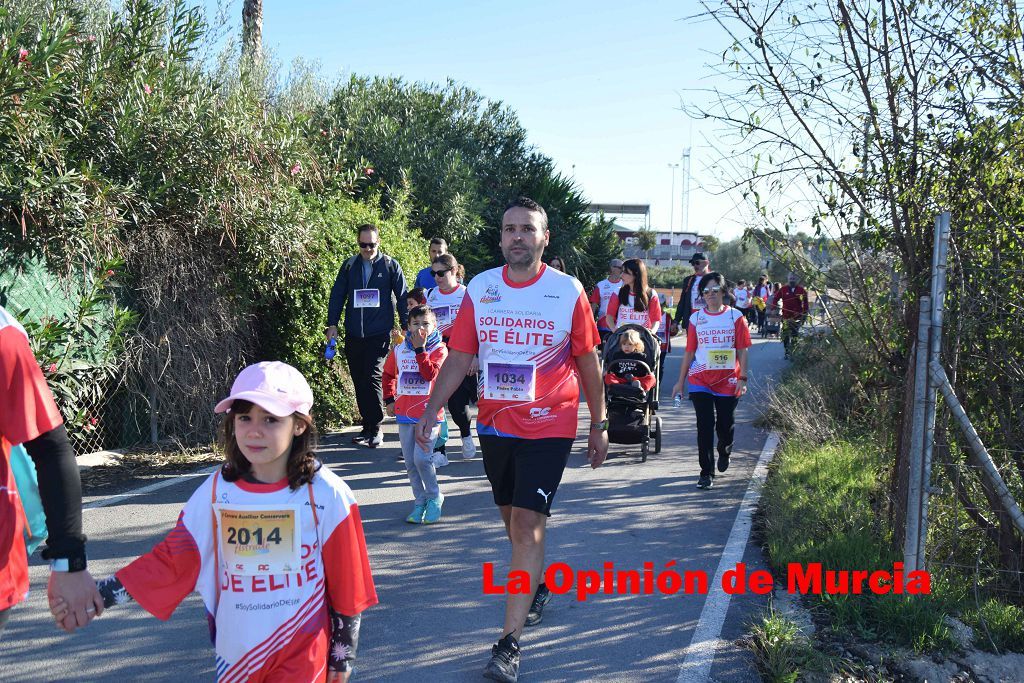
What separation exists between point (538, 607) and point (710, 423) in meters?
3.66

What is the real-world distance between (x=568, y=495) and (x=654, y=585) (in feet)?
6.99

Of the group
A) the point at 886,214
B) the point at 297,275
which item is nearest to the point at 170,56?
the point at 297,275

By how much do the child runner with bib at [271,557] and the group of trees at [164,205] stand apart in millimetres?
5515

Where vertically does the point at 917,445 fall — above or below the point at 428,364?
below

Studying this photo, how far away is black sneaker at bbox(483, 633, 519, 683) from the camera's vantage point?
13.5 feet

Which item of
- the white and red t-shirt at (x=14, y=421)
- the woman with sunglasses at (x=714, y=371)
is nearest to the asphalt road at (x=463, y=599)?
the woman with sunglasses at (x=714, y=371)

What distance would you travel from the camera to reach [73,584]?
8.23 ft

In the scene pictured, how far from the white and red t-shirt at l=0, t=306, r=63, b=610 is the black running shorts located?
2370 millimetres

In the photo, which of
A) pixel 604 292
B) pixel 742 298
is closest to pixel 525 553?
pixel 604 292

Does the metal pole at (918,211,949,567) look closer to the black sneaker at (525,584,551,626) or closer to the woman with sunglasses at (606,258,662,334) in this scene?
the black sneaker at (525,584,551,626)

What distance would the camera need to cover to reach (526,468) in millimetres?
4523

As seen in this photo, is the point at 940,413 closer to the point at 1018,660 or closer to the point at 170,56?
the point at 1018,660

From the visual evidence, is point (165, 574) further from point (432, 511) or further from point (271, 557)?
point (432, 511)

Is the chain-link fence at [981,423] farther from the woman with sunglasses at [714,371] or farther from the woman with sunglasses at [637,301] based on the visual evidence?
the woman with sunglasses at [637,301]
